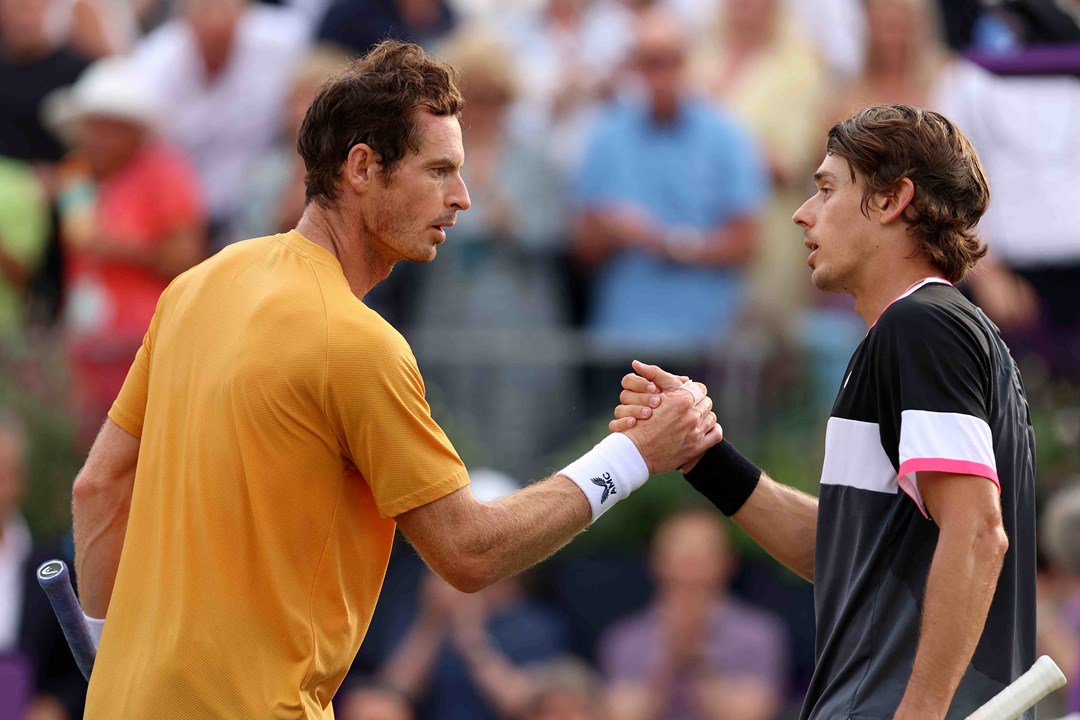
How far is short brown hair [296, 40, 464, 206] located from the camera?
414cm

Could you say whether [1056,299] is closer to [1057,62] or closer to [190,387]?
[1057,62]

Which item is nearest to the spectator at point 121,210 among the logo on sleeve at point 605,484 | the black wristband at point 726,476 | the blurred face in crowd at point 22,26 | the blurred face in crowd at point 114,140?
the blurred face in crowd at point 114,140

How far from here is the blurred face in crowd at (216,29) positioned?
995cm

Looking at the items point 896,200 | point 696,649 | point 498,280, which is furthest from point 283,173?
point 896,200

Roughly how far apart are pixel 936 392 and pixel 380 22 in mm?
6731

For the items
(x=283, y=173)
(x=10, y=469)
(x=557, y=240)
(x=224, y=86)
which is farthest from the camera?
(x=224, y=86)

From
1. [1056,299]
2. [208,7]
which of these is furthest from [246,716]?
[208,7]

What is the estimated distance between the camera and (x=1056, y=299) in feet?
29.0

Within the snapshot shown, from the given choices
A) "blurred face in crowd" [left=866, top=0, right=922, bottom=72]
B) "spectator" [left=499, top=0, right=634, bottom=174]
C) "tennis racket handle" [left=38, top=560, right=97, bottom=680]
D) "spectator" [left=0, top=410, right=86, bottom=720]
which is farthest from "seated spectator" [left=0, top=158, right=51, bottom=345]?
"tennis racket handle" [left=38, top=560, right=97, bottom=680]

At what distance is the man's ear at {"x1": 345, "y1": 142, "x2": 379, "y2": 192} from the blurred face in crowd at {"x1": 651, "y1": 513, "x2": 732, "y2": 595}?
432 centimetres

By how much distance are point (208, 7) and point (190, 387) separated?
6474 mm

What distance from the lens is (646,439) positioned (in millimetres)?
4484

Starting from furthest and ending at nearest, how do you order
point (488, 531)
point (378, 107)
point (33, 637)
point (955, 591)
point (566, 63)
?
1. point (566, 63)
2. point (33, 637)
3. point (378, 107)
4. point (488, 531)
5. point (955, 591)

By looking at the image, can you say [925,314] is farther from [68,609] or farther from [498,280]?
[498,280]
